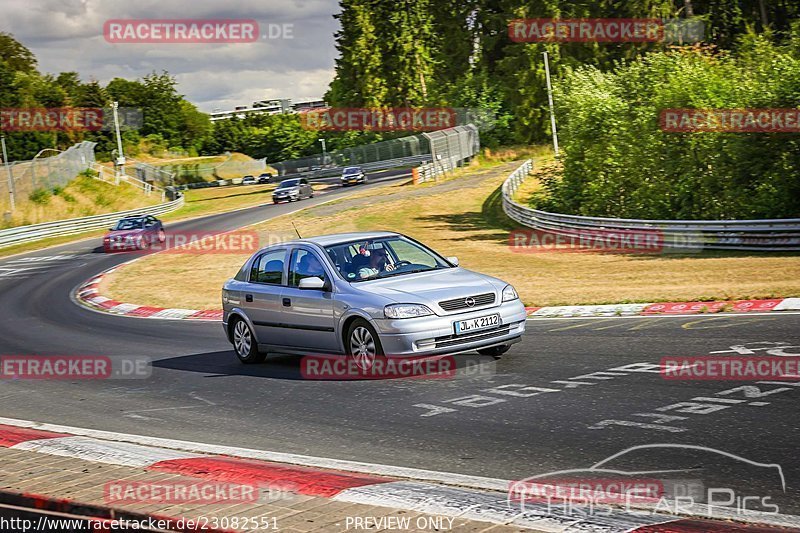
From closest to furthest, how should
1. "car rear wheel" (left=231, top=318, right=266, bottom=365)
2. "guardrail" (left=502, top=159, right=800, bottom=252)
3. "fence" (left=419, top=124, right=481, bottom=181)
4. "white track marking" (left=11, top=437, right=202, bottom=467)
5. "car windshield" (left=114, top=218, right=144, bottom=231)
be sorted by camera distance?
→ "white track marking" (left=11, top=437, right=202, bottom=467) < "car rear wheel" (left=231, top=318, right=266, bottom=365) < "guardrail" (left=502, top=159, right=800, bottom=252) < "car windshield" (left=114, top=218, right=144, bottom=231) < "fence" (left=419, top=124, right=481, bottom=181)

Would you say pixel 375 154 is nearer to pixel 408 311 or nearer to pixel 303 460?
pixel 408 311

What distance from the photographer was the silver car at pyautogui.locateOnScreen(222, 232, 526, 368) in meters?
10.7

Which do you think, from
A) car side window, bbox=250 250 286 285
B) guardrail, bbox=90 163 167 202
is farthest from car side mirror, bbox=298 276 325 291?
guardrail, bbox=90 163 167 202

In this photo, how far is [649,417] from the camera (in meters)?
7.99

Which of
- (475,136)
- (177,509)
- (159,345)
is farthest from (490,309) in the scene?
(475,136)

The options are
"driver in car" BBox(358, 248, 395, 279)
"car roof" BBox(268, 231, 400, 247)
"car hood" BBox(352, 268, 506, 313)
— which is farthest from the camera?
"car roof" BBox(268, 231, 400, 247)

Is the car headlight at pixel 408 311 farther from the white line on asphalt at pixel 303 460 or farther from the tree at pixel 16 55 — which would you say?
the tree at pixel 16 55

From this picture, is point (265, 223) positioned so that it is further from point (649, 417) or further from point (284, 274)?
point (649, 417)

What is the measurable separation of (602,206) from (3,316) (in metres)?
19.7

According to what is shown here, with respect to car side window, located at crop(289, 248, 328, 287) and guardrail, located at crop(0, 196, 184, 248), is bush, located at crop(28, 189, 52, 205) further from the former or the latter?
car side window, located at crop(289, 248, 328, 287)

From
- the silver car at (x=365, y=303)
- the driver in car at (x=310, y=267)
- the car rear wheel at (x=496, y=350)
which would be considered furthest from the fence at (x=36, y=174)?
the car rear wheel at (x=496, y=350)

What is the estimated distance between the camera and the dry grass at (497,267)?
17.7 m

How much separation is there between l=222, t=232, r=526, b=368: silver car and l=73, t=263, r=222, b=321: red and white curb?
6.97 m

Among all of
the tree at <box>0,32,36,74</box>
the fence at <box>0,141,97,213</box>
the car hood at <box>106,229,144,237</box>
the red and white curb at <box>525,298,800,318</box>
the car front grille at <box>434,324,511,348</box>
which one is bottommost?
the red and white curb at <box>525,298,800,318</box>
